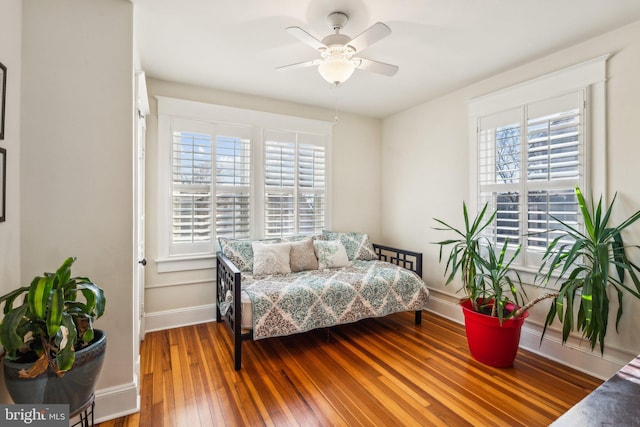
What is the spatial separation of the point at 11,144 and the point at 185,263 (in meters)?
1.93

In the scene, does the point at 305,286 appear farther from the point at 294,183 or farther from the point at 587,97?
the point at 587,97

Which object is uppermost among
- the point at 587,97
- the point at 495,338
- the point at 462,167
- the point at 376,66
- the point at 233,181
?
the point at 376,66

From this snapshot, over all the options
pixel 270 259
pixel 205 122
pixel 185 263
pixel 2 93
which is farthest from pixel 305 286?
pixel 2 93

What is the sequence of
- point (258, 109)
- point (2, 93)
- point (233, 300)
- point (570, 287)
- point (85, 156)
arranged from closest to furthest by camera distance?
point (2, 93), point (85, 156), point (570, 287), point (233, 300), point (258, 109)

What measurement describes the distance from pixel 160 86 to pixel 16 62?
5.45 ft

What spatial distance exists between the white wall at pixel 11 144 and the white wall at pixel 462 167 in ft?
11.9

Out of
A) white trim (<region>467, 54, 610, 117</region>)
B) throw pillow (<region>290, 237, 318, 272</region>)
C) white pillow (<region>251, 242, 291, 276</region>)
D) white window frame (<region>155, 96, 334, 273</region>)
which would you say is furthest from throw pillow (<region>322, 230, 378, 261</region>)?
white trim (<region>467, 54, 610, 117</region>)

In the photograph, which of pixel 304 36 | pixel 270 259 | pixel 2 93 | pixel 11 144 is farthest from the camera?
pixel 270 259

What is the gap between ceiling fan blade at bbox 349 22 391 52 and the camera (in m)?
1.79

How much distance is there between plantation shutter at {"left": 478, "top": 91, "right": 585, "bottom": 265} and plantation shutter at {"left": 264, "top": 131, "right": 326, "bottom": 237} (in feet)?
6.31

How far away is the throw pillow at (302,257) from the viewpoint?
10.9 feet

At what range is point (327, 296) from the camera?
2746 mm

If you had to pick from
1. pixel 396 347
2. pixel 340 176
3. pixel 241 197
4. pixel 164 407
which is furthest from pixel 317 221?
pixel 164 407

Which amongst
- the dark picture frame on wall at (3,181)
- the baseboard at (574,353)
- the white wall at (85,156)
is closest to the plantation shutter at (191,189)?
the white wall at (85,156)
